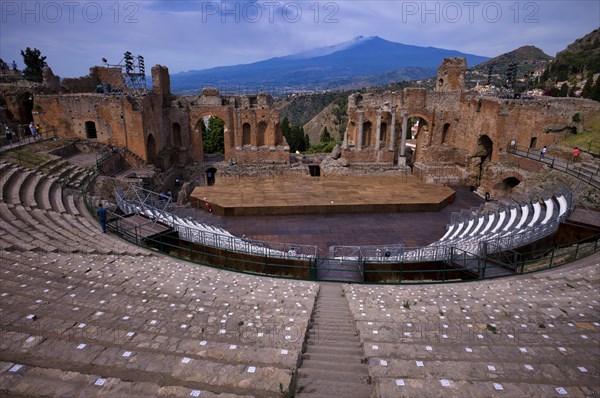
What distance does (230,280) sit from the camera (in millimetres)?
11594

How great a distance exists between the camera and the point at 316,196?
2339cm

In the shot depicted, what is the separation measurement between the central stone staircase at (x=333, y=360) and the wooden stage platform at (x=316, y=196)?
12.0 m

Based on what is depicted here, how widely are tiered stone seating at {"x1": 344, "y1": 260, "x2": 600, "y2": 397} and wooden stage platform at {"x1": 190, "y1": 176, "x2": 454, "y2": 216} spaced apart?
33.9 feet

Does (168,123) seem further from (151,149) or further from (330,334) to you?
(330,334)

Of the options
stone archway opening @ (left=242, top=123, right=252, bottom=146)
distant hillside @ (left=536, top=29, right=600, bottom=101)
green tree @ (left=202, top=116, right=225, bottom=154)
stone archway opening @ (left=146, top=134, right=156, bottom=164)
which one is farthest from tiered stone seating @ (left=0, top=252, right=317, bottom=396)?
distant hillside @ (left=536, top=29, right=600, bottom=101)

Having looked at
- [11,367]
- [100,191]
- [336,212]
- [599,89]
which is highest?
[599,89]

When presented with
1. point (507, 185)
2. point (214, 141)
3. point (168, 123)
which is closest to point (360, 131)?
point (507, 185)

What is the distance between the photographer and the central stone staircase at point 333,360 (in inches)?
219

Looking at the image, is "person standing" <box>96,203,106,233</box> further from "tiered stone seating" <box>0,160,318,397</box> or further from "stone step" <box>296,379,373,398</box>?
"stone step" <box>296,379,373,398</box>

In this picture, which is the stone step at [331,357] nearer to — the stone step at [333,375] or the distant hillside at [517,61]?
the stone step at [333,375]

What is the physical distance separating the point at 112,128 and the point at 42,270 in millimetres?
19306

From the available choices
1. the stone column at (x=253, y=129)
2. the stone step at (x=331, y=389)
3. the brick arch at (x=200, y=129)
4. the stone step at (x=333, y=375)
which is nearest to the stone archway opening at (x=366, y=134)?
the stone column at (x=253, y=129)

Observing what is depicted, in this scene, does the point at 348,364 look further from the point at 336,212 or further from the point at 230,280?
the point at 336,212

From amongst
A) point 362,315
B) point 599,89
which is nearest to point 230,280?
point 362,315
